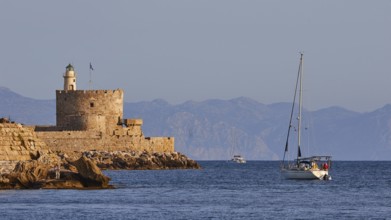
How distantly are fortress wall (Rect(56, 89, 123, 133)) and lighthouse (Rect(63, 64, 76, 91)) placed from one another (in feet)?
3.83

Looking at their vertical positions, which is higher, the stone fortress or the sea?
the stone fortress

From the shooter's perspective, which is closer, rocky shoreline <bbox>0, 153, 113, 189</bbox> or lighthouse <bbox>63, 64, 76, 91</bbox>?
rocky shoreline <bbox>0, 153, 113, 189</bbox>

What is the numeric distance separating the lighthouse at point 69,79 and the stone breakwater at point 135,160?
8.37 m

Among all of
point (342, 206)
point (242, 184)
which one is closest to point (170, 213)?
point (342, 206)

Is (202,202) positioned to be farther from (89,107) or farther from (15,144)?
(89,107)

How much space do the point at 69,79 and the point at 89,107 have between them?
3734 millimetres

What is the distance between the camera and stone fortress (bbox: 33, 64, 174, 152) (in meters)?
92.7

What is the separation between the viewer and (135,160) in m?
92.0

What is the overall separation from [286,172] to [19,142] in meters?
20.0

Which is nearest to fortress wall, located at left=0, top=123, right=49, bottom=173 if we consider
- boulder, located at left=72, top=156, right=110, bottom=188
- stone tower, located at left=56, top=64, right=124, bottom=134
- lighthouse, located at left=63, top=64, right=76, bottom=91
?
boulder, located at left=72, top=156, right=110, bottom=188

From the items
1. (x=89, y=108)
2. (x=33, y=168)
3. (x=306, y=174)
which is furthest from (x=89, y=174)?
(x=89, y=108)

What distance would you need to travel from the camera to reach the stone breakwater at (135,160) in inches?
3524

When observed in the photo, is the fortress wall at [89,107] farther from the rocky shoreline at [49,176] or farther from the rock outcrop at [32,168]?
the rocky shoreline at [49,176]

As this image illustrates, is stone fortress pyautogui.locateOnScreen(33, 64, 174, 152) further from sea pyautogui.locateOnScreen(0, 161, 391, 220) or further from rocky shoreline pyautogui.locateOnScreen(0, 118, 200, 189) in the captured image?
rocky shoreline pyautogui.locateOnScreen(0, 118, 200, 189)
